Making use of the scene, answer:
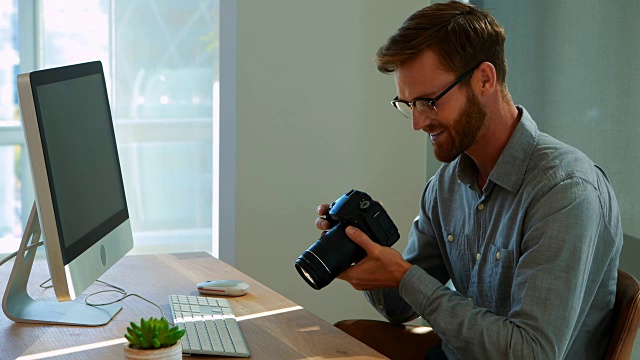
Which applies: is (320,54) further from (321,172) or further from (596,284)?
(596,284)

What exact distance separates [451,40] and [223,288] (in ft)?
2.23

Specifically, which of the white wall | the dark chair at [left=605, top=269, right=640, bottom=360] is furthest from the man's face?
the white wall

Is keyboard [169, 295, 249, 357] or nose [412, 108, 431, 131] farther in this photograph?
nose [412, 108, 431, 131]

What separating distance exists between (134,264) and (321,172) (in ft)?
3.83

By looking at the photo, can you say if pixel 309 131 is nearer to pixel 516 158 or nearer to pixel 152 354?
pixel 516 158

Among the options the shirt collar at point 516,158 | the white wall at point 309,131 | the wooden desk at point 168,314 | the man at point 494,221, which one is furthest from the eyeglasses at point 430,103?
the white wall at point 309,131

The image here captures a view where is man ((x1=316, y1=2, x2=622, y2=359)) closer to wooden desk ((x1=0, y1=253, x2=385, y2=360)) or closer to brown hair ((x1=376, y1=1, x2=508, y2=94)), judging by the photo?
brown hair ((x1=376, y1=1, x2=508, y2=94))

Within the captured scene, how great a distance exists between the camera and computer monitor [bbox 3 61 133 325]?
135cm

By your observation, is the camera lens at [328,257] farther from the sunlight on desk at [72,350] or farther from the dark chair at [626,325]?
the dark chair at [626,325]

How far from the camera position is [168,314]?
1626 millimetres

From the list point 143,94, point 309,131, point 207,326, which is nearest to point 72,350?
point 207,326

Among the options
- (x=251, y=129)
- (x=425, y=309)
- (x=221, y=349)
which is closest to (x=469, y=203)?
(x=425, y=309)

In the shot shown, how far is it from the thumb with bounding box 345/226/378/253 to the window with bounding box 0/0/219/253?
97.2 inches

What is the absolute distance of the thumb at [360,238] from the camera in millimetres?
1492
